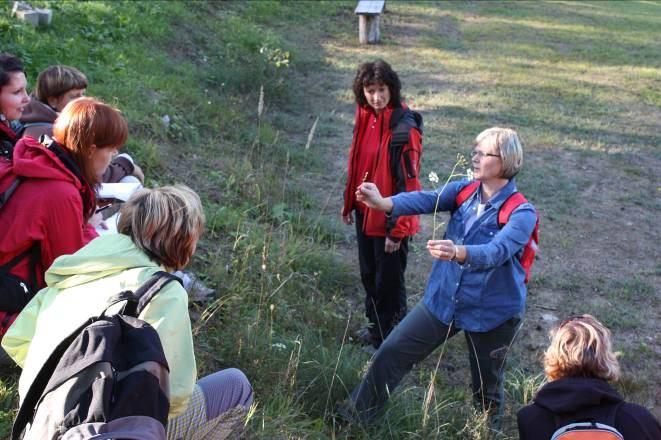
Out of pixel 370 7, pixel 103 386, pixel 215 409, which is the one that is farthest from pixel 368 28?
pixel 103 386

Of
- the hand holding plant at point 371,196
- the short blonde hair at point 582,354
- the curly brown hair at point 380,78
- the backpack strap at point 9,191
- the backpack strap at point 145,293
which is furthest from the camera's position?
the curly brown hair at point 380,78


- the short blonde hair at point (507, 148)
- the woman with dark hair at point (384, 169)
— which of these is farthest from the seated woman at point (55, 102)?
the short blonde hair at point (507, 148)

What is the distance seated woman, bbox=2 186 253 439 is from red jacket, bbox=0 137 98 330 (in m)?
0.56

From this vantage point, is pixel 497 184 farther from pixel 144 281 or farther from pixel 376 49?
pixel 376 49

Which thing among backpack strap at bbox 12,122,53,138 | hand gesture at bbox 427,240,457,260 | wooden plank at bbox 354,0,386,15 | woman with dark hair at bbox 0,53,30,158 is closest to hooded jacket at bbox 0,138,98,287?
woman with dark hair at bbox 0,53,30,158

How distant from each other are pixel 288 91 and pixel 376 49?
412cm

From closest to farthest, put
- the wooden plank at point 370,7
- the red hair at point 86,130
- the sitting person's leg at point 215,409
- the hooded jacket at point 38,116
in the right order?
the sitting person's leg at point 215,409 < the red hair at point 86,130 < the hooded jacket at point 38,116 < the wooden plank at point 370,7

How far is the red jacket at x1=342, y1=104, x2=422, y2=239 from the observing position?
4.47 meters

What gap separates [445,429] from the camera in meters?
3.63

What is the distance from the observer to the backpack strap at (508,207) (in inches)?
135

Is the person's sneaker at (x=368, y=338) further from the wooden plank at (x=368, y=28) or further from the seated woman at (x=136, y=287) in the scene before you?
the wooden plank at (x=368, y=28)

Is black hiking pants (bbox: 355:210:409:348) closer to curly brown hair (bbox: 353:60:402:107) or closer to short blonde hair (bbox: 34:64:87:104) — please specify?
curly brown hair (bbox: 353:60:402:107)

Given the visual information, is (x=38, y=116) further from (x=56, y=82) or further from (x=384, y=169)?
(x=384, y=169)

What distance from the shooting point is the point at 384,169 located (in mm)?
4570
